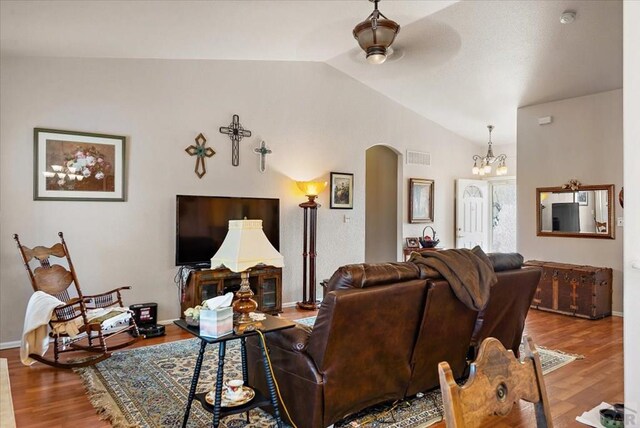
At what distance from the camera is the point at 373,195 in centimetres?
804

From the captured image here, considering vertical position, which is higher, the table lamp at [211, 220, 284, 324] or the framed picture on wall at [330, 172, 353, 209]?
the framed picture on wall at [330, 172, 353, 209]

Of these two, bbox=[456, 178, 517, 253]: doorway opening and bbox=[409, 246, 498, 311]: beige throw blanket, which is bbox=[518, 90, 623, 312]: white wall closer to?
bbox=[456, 178, 517, 253]: doorway opening

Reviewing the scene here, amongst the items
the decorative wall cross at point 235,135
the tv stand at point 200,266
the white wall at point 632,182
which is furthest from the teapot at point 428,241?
the white wall at point 632,182

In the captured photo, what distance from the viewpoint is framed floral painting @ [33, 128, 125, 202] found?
4.22 m

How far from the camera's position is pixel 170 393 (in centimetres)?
300

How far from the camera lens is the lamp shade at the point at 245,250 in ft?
7.62

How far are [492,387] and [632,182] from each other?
5.37 feet

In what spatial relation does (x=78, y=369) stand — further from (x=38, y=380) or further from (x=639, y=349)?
(x=639, y=349)

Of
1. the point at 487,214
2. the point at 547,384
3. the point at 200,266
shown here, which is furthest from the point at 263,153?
the point at 487,214

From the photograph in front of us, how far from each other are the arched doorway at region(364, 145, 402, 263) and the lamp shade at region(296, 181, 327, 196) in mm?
2221

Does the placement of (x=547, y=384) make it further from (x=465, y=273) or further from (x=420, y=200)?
(x=420, y=200)

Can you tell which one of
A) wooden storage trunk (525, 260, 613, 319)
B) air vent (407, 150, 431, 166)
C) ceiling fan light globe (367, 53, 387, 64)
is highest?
Result: ceiling fan light globe (367, 53, 387, 64)

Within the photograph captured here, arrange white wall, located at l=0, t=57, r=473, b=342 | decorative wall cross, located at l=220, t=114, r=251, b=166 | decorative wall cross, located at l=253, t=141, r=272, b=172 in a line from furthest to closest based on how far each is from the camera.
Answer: decorative wall cross, located at l=253, t=141, r=272, b=172, decorative wall cross, located at l=220, t=114, r=251, b=166, white wall, located at l=0, t=57, r=473, b=342

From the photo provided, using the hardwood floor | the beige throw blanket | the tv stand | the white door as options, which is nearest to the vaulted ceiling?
the white door
